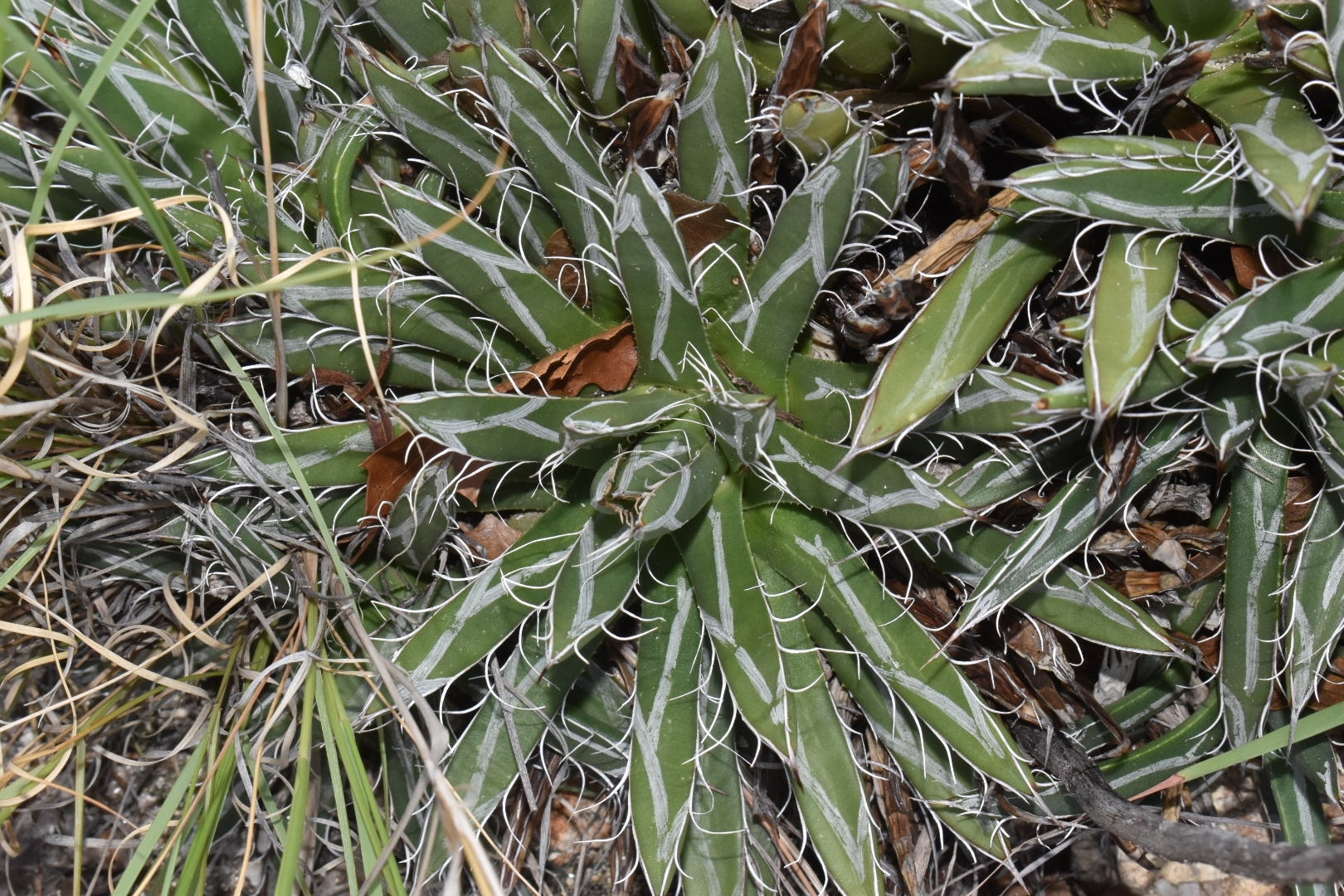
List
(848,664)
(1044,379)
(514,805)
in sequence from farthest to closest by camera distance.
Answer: (514,805), (848,664), (1044,379)

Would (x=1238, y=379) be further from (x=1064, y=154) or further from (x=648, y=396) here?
(x=648, y=396)

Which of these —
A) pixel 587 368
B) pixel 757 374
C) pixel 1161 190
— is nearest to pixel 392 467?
pixel 587 368

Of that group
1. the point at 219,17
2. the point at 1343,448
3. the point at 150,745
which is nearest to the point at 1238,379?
the point at 1343,448

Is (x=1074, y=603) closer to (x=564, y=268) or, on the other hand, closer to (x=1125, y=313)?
(x=1125, y=313)

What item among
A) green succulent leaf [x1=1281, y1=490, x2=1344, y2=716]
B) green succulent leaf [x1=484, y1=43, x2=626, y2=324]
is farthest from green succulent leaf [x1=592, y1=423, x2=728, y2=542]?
green succulent leaf [x1=1281, y1=490, x2=1344, y2=716]

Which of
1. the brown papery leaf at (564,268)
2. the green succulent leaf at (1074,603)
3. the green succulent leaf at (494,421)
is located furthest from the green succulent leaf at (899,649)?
the brown papery leaf at (564,268)

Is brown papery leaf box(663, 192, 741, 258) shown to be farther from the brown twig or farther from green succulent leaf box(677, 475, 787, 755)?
the brown twig

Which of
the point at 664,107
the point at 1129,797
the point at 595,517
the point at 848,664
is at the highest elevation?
the point at 664,107
